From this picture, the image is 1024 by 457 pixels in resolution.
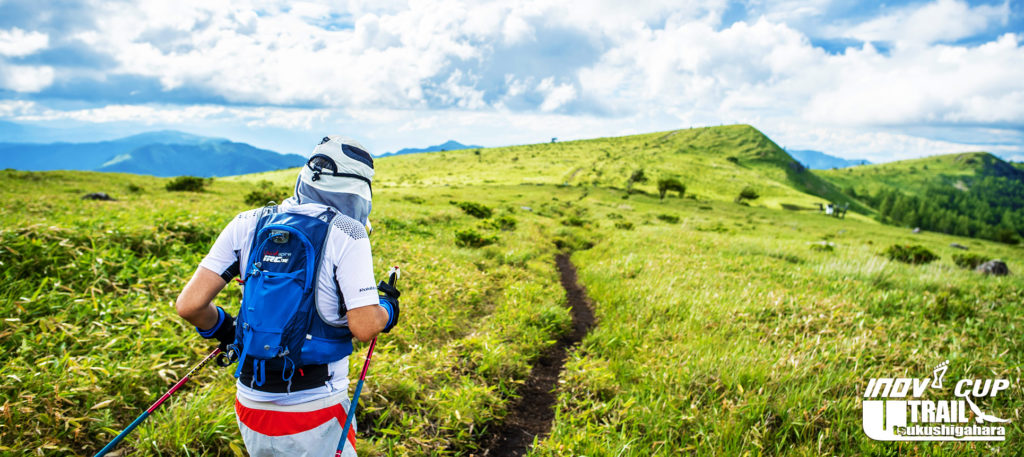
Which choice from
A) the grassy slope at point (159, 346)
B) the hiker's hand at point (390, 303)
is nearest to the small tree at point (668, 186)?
the grassy slope at point (159, 346)

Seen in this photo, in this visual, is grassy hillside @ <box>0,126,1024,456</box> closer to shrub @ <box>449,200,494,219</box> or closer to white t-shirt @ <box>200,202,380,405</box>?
white t-shirt @ <box>200,202,380,405</box>

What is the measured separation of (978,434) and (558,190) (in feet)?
252

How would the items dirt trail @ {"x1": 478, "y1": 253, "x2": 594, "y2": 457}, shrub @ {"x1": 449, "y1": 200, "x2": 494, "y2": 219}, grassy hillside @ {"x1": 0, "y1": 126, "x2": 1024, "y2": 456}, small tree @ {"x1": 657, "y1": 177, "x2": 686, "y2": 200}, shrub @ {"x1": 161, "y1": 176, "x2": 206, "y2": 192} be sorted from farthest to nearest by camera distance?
small tree @ {"x1": 657, "y1": 177, "x2": 686, "y2": 200} < shrub @ {"x1": 161, "y1": 176, "x2": 206, "y2": 192} < shrub @ {"x1": 449, "y1": 200, "x2": 494, "y2": 219} < dirt trail @ {"x1": 478, "y1": 253, "x2": 594, "y2": 457} < grassy hillside @ {"x1": 0, "y1": 126, "x2": 1024, "y2": 456}

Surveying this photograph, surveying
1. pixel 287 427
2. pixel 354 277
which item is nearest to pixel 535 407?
pixel 287 427

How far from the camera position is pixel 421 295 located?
28.6 ft

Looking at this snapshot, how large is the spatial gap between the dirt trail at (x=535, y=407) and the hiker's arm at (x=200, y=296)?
11.6 ft

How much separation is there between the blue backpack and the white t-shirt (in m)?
0.06

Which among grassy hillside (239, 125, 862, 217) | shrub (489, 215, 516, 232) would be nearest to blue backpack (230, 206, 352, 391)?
shrub (489, 215, 516, 232)

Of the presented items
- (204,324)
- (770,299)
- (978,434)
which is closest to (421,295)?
(204,324)

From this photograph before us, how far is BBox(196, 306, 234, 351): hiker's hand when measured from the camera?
3.13m

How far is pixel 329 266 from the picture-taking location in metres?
2.80

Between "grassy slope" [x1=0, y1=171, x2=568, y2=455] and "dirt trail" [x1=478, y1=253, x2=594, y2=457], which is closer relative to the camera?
"grassy slope" [x1=0, y1=171, x2=568, y2=455]

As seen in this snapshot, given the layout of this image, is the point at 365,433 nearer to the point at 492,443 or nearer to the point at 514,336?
the point at 492,443

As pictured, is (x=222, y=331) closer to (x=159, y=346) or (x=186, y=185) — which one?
(x=159, y=346)
